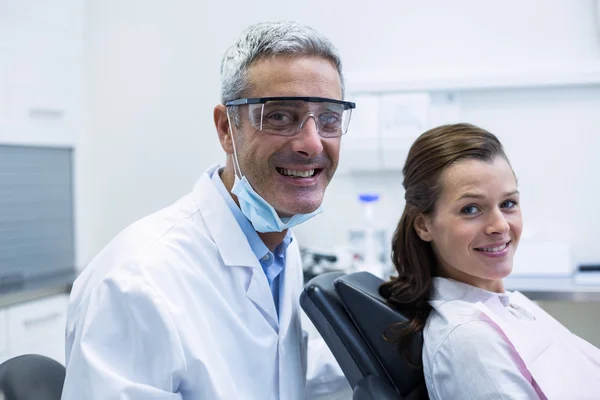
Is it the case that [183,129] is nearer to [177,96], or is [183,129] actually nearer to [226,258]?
[177,96]

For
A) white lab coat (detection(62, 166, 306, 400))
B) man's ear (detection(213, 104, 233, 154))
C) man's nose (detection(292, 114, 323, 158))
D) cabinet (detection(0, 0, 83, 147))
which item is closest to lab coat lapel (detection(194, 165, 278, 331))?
white lab coat (detection(62, 166, 306, 400))

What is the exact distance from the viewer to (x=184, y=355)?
1.12 meters

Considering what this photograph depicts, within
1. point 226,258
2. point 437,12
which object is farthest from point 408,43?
point 226,258

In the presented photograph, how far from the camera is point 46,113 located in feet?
8.71

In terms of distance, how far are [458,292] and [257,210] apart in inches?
18.1

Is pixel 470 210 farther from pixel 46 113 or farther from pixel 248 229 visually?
pixel 46 113

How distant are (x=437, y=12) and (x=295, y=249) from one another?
4.61 ft

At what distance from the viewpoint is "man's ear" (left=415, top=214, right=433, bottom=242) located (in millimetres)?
1367

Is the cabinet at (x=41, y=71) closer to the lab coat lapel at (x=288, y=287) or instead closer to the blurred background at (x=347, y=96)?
the blurred background at (x=347, y=96)

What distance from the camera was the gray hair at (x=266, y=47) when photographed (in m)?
Result: 1.25

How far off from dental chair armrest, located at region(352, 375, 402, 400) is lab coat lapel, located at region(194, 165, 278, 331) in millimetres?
225

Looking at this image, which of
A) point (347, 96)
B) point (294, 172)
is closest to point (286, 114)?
point (294, 172)

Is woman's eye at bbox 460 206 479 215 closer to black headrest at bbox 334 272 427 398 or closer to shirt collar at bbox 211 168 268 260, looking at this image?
black headrest at bbox 334 272 427 398

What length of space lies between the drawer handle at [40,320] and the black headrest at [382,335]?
5.10 ft
